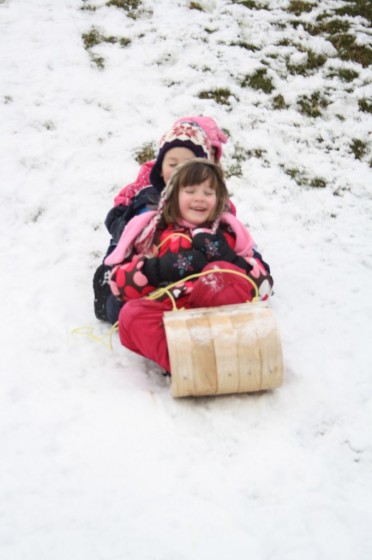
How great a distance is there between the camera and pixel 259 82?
568 centimetres

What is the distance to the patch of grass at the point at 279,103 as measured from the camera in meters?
5.38

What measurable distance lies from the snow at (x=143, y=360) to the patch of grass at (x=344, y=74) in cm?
7

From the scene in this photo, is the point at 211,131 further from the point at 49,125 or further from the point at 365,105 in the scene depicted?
the point at 365,105

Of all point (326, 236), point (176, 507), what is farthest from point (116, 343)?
point (326, 236)

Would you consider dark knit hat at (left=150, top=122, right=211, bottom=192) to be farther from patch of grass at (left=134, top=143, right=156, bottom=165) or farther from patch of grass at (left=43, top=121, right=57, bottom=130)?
patch of grass at (left=43, top=121, right=57, bottom=130)

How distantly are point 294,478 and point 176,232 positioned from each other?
4.75ft

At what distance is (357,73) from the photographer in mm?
5867

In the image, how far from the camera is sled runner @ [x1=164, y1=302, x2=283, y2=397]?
2287mm

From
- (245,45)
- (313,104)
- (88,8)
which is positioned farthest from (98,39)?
(313,104)

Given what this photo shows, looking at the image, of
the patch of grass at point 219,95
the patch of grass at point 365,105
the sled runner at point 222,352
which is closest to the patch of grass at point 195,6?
the patch of grass at point 219,95

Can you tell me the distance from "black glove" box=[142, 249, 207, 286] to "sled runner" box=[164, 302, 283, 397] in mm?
354

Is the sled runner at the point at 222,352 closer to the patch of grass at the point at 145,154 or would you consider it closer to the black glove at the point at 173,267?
the black glove at the point at 173,267

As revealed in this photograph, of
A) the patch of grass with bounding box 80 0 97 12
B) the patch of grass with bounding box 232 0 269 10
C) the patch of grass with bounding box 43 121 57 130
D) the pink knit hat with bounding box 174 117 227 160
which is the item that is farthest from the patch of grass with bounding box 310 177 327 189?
the patch of grass with bounding box 80 0 97 12

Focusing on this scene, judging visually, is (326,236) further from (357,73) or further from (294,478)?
(357,73)
